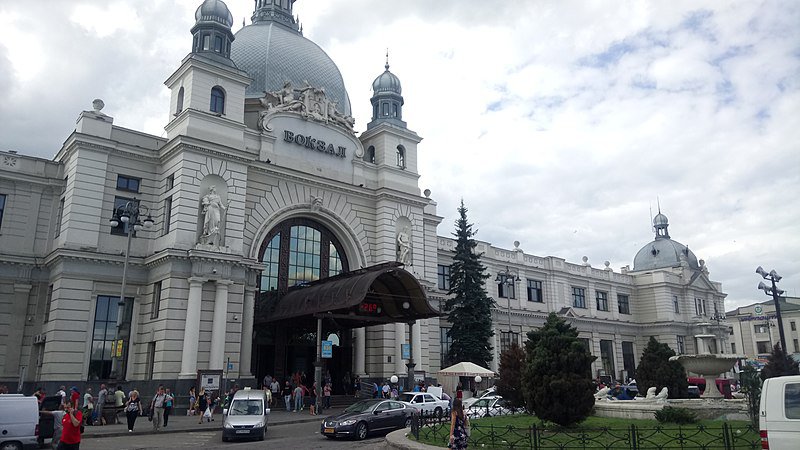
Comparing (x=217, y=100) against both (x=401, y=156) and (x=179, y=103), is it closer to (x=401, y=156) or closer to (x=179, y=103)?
(x=179, y=103)

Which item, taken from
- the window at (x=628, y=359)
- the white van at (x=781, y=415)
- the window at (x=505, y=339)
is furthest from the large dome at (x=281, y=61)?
the window at (x=628, y=359)

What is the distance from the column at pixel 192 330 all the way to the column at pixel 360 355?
1148cm

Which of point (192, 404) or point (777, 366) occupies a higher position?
point (777, 366)

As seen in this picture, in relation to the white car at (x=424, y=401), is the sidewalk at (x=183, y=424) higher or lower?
lower

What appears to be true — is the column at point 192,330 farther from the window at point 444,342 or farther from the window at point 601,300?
the window at point 601,300

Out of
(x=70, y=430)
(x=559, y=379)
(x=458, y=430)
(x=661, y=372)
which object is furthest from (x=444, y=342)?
(x=70, y=430)

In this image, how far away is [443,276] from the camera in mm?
52219

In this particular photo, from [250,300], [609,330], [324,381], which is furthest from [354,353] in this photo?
[609,330]

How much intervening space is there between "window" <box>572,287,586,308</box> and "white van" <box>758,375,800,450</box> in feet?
170

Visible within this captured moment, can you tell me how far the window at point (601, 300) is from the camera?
64.6 meters

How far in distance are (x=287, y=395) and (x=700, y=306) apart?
5726cm

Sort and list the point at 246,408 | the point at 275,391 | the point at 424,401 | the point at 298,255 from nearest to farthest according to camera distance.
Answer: the point at 246,408 → the point at 424,401 → the point at 275,391 → the point at 298,255

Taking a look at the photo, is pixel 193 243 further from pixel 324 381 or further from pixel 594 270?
pixel 594 270

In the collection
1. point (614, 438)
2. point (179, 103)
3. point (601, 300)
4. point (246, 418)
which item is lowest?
point (614, 438)
